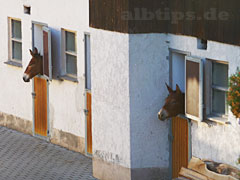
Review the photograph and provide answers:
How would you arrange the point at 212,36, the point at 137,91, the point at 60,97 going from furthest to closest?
the point at 60,97 → the point at 137,91 → the point at 212,36

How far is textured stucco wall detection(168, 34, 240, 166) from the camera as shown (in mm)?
13227

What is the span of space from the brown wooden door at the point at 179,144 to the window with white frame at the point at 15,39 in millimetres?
5715

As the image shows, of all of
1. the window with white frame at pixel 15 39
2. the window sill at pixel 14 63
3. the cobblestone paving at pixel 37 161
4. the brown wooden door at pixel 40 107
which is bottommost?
the cobblestone paving at pixel 37 161

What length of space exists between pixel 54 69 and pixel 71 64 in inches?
18.3

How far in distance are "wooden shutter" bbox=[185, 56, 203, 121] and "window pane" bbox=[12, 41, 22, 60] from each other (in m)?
6.17

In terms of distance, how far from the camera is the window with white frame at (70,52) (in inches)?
683

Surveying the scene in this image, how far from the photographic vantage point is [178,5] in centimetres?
1412

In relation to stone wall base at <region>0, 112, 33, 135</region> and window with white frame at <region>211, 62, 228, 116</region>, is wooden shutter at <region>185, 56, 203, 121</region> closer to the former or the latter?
window with white frame at <region>211, 62, 228, 116</region>

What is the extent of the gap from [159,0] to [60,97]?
4289mm

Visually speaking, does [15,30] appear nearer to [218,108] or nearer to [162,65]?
[162,65]

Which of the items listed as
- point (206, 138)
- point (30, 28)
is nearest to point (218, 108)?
point (206, 138)

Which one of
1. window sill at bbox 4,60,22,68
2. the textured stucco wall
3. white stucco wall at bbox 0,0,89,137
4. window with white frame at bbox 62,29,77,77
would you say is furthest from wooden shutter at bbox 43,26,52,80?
the textured stucco wall

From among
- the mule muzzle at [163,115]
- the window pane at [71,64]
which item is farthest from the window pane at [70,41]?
the mule muzzle at [163,115]

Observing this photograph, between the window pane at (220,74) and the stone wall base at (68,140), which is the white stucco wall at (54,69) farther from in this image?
the window pane at (220,74)
